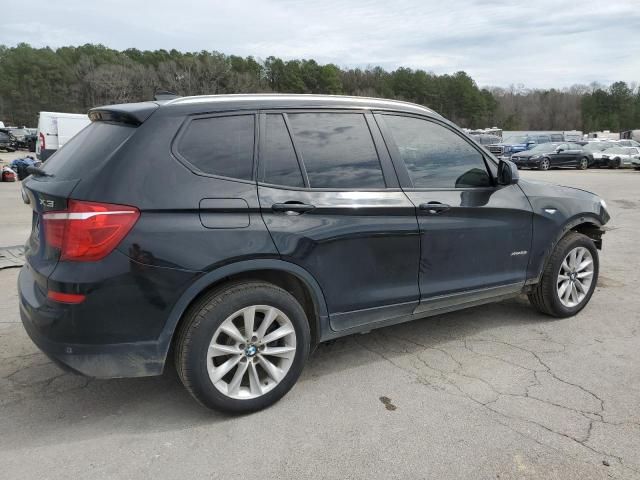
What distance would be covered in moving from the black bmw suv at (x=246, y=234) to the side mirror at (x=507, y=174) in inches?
0.6

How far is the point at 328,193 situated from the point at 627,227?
8.33 m

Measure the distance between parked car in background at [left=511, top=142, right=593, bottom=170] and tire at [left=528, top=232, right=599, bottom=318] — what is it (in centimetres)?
2387

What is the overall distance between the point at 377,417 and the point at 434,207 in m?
1.41

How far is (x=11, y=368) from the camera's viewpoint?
3.49 metres

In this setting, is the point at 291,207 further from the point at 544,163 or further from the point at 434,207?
the point at 544,163

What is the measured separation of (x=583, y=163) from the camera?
28406 millimetres

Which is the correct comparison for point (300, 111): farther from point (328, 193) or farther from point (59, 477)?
point (59, 477)

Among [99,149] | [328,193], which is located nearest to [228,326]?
[328,193]

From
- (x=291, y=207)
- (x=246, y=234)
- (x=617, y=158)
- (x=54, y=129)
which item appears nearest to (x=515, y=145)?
(x=617, y=158)

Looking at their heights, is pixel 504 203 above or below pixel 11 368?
above

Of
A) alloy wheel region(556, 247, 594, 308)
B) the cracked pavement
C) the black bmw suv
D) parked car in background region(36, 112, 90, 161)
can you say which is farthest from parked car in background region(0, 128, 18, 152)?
alloy wheel region(556, 247, 594, 308)

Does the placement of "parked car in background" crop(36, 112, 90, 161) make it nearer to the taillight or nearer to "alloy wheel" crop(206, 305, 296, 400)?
the taillight

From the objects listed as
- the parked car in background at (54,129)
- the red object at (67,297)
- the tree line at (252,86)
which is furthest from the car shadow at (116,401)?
the tree line at (252,86)

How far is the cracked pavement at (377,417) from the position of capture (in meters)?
2.51
